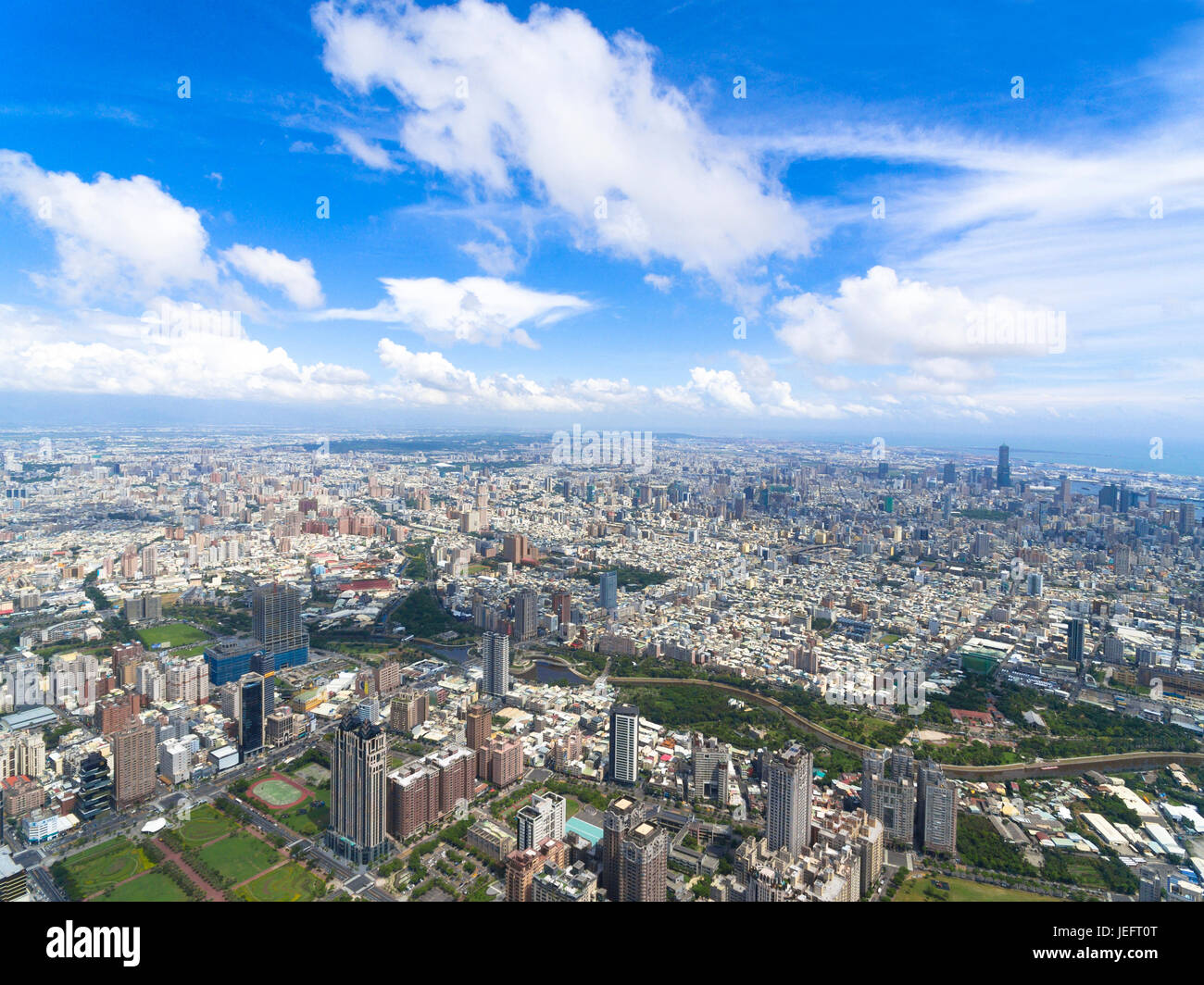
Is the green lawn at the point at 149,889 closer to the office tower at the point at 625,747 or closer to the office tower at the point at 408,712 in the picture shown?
the office tower at the point at 408,712

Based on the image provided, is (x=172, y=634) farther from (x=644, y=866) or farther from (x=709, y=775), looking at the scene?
(x=644, y=866)

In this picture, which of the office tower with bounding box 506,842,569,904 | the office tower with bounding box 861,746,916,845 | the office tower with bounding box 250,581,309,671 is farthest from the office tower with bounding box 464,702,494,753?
the office tower with bounding box 250,581,309,671

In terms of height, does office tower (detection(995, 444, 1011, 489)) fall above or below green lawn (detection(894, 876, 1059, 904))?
above

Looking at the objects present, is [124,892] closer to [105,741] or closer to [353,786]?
[353,786]

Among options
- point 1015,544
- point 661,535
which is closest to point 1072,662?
point 1015,544

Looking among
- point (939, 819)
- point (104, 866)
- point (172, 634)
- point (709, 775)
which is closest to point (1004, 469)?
point (939, 819)

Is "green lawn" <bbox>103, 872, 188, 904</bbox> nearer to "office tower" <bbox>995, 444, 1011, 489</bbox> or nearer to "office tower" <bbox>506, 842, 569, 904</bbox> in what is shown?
"office tower" <bbox>506, 842, 569, 904</bbox>
